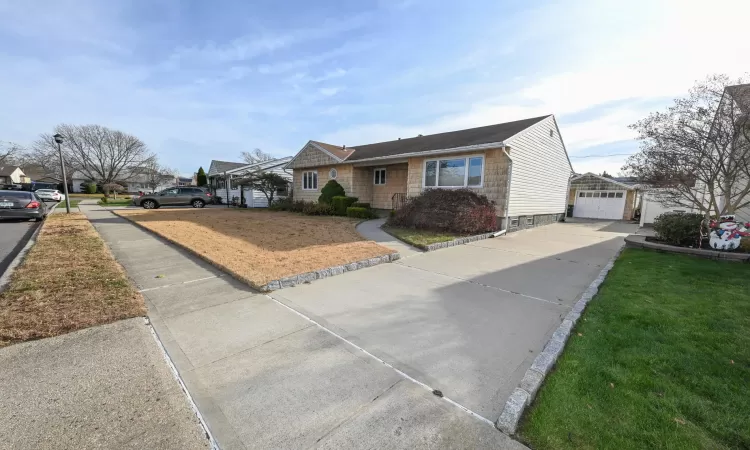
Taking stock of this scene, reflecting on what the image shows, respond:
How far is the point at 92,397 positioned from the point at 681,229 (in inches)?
496

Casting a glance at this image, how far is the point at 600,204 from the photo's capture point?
21.2 m

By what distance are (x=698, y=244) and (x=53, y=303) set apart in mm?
13809

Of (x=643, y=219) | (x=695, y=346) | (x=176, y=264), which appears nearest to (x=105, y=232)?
(x=176, y=264)

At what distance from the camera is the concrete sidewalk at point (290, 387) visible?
1.92 meters

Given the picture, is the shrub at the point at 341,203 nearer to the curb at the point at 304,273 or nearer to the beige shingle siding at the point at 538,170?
the beige shingle siding at the point at 538,170

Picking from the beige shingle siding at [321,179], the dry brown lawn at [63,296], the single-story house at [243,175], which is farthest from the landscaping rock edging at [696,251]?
the single-story house at [243,175]

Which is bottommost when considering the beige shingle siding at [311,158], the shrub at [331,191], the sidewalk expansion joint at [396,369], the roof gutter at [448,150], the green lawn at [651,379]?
the sidewalk expansion joint at [396,369]

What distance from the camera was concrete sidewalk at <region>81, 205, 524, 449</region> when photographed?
1915 mm

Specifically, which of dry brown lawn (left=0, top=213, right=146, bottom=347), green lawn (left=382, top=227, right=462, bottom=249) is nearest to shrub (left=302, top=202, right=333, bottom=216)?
green lawn (left=382, top=227, right=462, bottom=249)

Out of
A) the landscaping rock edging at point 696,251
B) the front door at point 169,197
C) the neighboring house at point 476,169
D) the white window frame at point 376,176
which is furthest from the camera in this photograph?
the front door at point 169,197

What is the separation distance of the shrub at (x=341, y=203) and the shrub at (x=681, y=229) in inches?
487

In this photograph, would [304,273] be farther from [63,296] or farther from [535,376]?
[535,376]

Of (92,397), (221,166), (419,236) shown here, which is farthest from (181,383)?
(221,166)

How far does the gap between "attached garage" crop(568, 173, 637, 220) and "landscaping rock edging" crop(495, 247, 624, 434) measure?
21697 millimetres
